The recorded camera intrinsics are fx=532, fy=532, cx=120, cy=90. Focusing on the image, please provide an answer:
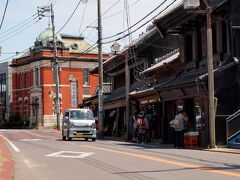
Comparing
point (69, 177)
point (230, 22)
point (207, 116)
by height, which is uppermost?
point (230, 22)

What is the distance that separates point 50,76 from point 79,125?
48.8 m

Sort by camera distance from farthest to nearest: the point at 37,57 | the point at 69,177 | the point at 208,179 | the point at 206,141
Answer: the point at 37,57 → the point at 206,141 → the point at 69,177 → the point at 208,179

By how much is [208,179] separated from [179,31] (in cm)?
1996

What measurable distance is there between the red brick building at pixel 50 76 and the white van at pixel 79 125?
44.2m

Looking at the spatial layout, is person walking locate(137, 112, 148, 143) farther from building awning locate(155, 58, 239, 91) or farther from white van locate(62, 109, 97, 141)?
white van locate(62, 109, 97, 141)

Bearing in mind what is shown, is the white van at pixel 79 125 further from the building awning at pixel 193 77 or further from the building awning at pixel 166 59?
the building awning at pixel 193 77

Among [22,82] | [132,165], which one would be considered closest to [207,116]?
[132,165]

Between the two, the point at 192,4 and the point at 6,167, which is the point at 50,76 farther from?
the point at 6,167

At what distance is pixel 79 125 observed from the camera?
110ft

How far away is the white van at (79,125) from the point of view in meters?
33.5

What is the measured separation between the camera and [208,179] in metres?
12.2

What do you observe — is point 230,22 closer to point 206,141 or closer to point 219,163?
point 206,141

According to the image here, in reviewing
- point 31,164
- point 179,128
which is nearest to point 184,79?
point 179,128

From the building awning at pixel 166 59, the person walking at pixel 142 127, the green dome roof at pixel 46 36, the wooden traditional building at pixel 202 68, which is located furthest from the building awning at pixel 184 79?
the green dome roof at pixel 46 36
